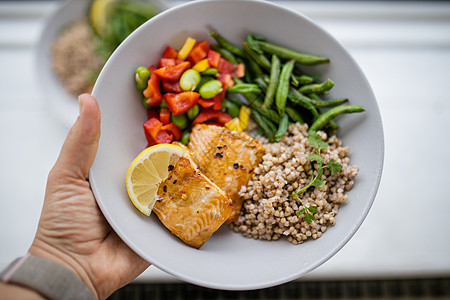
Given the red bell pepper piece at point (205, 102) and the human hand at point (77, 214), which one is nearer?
the human hand at point (77, 214)

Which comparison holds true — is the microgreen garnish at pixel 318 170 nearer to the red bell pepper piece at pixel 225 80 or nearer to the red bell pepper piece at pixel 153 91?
the red bell pepper piece at pixel 225 80

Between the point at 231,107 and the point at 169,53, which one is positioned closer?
the point at 169,53

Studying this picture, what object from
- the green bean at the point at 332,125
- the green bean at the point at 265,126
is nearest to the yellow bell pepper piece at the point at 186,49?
the green bean at the point at 265,126

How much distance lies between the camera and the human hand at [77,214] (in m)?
1.74

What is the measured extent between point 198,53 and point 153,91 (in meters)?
0.35

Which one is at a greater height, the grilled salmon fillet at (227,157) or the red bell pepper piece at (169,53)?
the red bell pepper piece at (169,53)

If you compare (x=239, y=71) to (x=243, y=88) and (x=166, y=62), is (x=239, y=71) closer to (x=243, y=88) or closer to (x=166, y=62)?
(x=243, y=88)

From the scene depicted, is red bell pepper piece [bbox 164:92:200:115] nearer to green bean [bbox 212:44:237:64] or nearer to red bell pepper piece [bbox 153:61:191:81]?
red bell pepper piece [bbox 153:61:191:81]

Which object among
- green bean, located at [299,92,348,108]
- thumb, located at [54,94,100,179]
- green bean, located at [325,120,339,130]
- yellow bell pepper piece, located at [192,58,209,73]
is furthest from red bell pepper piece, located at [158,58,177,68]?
green bean, located at [325,120,339,130]

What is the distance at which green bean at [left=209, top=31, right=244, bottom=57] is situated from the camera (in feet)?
6.93

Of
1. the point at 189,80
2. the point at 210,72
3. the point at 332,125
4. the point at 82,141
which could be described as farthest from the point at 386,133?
the point at 82,141

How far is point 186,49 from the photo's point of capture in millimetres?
2076

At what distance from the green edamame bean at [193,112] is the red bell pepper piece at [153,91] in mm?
185

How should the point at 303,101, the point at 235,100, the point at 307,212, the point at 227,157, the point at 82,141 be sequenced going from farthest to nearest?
the point at 235,100
the point at 303,101
the point at 227,157
the point at 307,212
the point at 82,141
